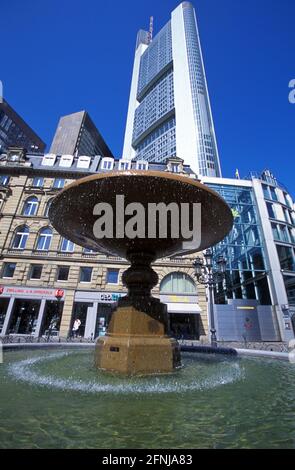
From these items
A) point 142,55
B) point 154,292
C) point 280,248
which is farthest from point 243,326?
point 142,55

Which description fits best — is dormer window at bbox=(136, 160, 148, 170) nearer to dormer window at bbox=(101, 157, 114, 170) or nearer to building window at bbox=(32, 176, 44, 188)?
dormer window at bbox=(101, 157, 114, 170)

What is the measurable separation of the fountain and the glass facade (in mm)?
21265

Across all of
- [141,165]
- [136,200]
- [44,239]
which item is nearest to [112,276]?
[44,239]

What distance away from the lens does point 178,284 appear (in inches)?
792

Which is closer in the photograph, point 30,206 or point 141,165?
point 30,206

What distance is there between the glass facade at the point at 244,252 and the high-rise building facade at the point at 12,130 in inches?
2066

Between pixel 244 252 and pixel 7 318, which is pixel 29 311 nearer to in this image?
pixel 7 318

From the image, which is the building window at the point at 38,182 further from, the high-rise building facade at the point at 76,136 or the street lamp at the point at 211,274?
the high-rise building facade at the point at 76,136

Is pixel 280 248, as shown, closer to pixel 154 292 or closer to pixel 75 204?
pixel 154 292

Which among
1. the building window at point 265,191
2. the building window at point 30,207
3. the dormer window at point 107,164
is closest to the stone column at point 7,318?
the building window at point 30,207

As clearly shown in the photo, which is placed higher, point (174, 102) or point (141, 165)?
point (174, 102)

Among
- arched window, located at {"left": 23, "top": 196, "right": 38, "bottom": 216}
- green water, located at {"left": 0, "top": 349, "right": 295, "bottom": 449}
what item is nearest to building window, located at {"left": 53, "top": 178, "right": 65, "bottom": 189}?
arched window, located at {"left": 23, "top": 196, "right": 38, "bottom": 216}

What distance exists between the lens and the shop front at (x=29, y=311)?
18312 mm

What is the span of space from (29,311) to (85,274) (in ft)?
18.3
